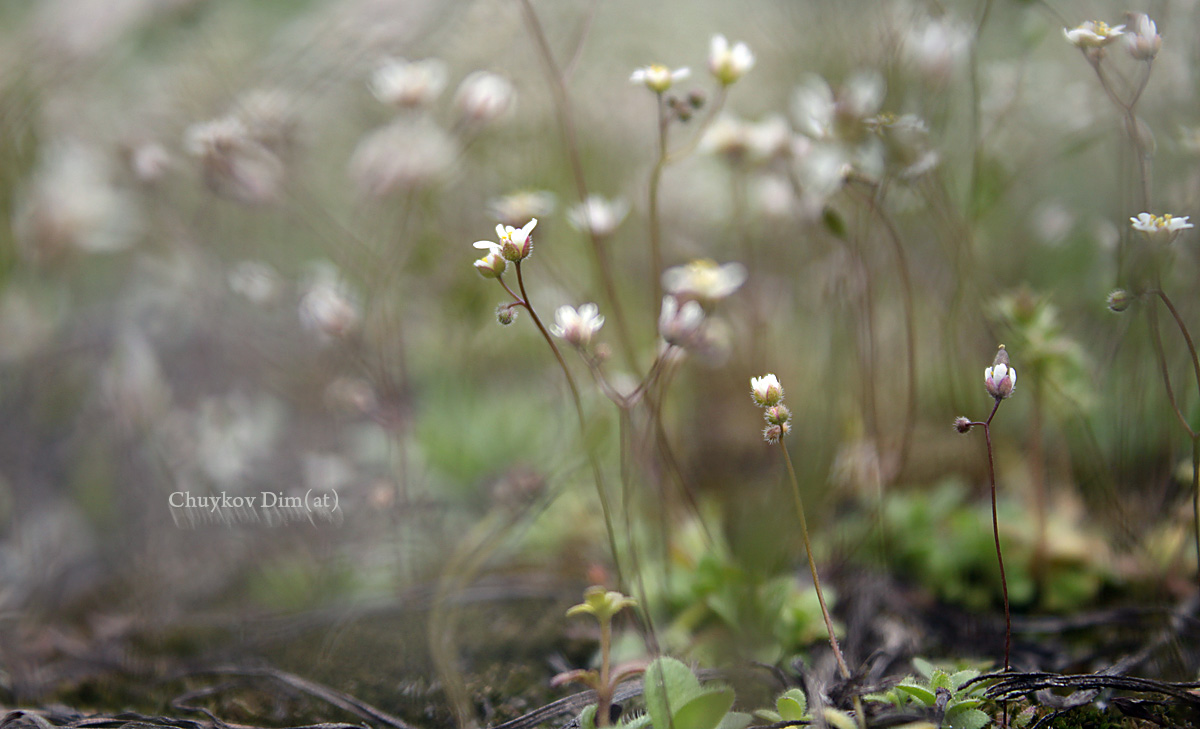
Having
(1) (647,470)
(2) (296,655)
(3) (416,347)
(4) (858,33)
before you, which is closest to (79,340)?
(3) (416,347)

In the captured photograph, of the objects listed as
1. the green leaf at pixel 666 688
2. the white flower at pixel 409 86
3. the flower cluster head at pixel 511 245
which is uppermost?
the white flower at pixel 409 86

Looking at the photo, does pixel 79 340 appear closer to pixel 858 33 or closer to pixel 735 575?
pixel 735 575

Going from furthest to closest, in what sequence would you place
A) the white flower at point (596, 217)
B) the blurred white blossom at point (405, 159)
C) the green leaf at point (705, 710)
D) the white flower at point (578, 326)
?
1. the blurred white blossom at point (405, 159)
2. the white flower at point (596, 217)
3. the white flower at point (578, 326)
4. the green leaf at point (705, 710)

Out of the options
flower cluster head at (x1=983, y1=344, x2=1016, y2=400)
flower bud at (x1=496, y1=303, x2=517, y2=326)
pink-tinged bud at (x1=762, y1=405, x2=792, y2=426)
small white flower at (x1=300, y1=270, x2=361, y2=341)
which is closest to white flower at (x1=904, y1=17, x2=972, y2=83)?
flower cluster head at (x1=983, y1=344, x2=1016, y2=400)

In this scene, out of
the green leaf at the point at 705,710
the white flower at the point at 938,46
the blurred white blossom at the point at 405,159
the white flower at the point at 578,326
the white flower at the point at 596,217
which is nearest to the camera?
the green leaf at the point at 705,710

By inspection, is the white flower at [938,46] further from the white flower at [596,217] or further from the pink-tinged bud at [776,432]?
the pink-tinged bud at [776,432]

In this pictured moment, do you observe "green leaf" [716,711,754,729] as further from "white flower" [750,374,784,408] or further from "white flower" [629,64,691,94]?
"white flower" [629,64,691,94]

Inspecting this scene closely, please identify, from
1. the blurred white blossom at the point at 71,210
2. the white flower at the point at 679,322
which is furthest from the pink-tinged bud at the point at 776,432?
the blurred white blossom at the point at 71,210
